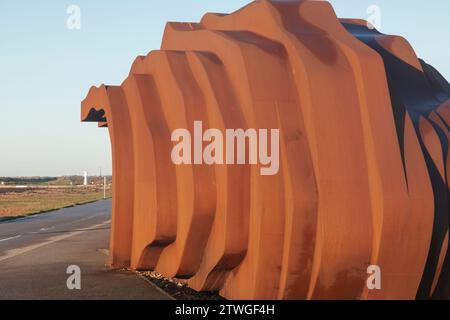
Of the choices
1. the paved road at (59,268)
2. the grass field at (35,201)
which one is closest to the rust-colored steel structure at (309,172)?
the paved road at (59,268)

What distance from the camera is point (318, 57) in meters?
6.62

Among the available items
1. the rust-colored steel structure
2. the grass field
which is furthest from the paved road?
the grass field

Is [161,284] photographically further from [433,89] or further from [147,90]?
[433,89]

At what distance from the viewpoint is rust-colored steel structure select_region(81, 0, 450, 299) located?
241 inches

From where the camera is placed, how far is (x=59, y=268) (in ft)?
37.8

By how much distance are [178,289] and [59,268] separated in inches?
132

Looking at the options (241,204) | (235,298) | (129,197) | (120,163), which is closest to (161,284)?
(129,197)

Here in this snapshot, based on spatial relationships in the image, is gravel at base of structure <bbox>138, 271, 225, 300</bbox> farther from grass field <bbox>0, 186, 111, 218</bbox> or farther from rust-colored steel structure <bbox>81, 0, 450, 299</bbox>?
grass field <bbox>0, 186, 111, 218</bbox>

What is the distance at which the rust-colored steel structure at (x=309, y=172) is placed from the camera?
6109mm

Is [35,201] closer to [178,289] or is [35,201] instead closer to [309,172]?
[178,289]

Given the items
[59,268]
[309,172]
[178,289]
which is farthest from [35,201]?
[309,172]

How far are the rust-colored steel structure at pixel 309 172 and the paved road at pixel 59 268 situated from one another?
5.58 ft
